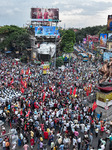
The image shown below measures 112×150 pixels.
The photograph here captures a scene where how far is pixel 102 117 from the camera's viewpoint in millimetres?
15938

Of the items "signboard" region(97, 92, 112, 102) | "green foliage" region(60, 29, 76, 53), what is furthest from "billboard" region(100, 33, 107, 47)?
"signboard" region(97, 92, 112, 102)

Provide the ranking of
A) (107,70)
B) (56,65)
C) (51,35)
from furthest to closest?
1. (51,35)
2. (56,65)
3. (107,70)

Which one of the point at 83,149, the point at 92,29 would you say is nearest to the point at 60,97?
the point at 83,149

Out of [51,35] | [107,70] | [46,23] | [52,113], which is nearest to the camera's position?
[52,113]

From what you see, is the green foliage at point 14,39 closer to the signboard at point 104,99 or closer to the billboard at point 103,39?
the billboard at point 103,39

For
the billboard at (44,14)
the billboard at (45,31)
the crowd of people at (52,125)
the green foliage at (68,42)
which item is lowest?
the crowd of people at (52,125)

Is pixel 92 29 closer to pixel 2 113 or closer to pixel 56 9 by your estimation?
pixel 56 9

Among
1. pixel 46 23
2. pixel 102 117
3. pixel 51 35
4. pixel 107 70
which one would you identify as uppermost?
pixel 46 23

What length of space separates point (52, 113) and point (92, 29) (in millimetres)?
83273

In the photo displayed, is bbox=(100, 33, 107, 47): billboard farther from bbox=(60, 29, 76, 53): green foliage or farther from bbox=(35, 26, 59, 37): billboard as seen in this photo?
bbox=(35, 26, 59, 37): billboard

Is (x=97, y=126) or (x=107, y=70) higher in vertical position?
(x=107, y=70)

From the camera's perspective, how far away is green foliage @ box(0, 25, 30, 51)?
150ft

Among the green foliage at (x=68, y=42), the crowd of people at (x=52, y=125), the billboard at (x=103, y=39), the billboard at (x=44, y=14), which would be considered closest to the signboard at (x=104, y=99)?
the crowd of people at (x=52, y=125)

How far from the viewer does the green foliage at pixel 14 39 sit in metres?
45.8
